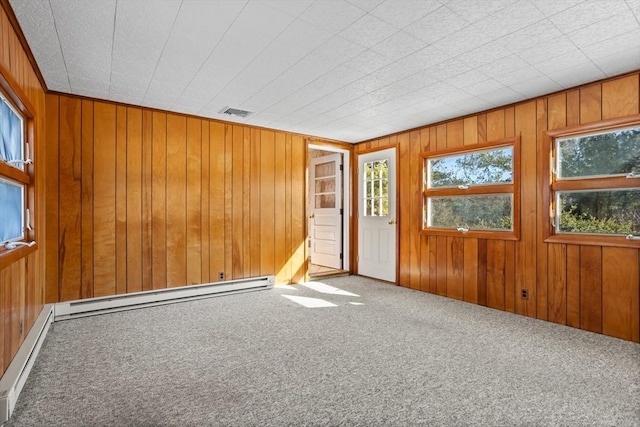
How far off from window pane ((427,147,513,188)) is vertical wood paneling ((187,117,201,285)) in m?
3.10

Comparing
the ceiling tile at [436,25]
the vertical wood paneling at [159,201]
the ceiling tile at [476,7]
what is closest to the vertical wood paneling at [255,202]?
the vertical wood paneling at [159,201]

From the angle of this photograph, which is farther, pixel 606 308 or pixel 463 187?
pixel 463 187

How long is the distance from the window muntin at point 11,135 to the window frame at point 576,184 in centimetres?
444

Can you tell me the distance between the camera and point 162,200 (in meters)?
4.00

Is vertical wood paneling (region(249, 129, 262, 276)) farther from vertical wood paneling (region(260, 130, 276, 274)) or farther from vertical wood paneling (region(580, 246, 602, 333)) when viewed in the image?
vertical wood paneling (region(580, 246, 602, 333))

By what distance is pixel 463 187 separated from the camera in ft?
13.8

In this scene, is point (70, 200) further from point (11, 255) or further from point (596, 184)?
point (596, 184)

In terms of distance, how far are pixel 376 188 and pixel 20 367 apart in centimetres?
453

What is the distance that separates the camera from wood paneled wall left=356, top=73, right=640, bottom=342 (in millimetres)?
2916

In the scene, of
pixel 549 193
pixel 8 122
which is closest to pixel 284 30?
pixel 8 122

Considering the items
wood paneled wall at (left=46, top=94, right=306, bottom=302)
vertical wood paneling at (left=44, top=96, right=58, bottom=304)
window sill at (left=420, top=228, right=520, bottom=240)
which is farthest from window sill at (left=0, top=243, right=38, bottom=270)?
window sill at (left=420, top=228, right=520, bottom=240)

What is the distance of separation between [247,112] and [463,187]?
285 cm

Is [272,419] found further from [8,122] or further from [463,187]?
[463,187]

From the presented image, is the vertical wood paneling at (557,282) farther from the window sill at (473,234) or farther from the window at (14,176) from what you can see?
the window at (14,176)
